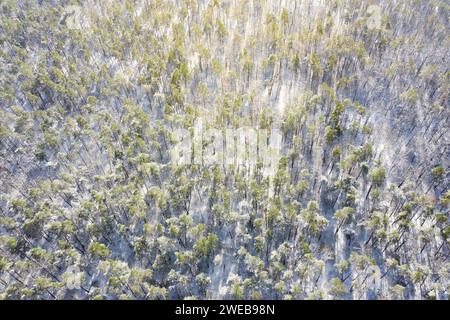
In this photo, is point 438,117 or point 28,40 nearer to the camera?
point 438,117

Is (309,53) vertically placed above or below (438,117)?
above

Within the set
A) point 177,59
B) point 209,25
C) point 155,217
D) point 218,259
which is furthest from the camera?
point 209,25

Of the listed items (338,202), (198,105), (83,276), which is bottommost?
(83,276)

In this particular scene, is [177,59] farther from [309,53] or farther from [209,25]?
[309,53]

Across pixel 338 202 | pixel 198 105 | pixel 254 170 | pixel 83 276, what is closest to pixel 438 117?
pixel 338 202

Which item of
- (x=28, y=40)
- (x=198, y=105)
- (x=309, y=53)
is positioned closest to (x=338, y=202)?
(x=198, y=105)
